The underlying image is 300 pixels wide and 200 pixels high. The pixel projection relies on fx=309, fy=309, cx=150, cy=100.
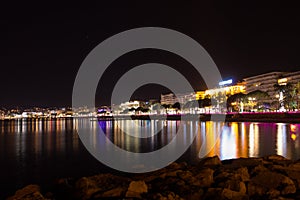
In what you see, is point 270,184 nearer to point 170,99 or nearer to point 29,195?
point 29,195

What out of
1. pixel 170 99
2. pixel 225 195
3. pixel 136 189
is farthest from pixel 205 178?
pixel 170 99

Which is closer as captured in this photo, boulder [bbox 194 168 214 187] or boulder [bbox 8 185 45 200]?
boulder [bbox 8 185 45 200]

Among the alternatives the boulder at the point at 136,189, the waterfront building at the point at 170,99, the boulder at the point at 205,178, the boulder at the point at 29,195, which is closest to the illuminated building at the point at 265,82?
the waterfront building at the point at 170,99

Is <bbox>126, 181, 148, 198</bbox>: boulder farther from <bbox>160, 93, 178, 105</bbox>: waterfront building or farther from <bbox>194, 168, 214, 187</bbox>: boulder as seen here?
<bbox>160, 93, 178, 105</bbox>: waterfront building

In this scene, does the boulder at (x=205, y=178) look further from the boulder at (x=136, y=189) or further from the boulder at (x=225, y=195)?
the boulder at (x=136, y=189)

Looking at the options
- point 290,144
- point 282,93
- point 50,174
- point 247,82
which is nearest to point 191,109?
point 247,82

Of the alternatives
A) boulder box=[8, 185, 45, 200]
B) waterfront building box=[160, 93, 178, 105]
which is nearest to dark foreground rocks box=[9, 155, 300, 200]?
boulder box=[8, 185, 45, 200]

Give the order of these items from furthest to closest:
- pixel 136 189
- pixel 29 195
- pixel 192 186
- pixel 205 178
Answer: pixel 205 178
pixel 192 186
pixel 136 189
pixel 29 195

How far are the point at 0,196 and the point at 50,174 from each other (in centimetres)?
386

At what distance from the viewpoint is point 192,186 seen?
8.10 meters

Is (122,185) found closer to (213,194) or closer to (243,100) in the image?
(213,194)

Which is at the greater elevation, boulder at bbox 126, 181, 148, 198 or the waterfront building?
the waterfront building

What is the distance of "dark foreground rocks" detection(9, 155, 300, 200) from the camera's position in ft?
24.8

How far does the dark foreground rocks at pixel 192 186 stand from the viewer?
297 inches
